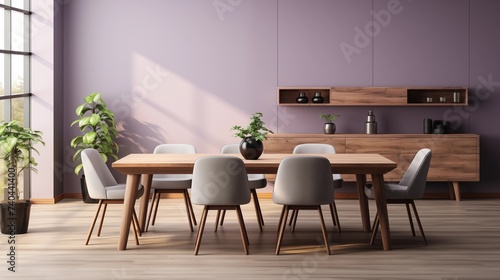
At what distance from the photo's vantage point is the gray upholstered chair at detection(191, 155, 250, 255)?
18.0 feet

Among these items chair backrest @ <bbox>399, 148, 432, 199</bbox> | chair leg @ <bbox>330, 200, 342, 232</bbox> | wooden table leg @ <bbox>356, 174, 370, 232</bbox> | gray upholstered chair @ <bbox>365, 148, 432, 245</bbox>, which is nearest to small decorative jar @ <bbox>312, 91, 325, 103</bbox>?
chair leg @ <bbox>330, 200, 342, 232</bbox>

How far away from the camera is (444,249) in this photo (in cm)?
586

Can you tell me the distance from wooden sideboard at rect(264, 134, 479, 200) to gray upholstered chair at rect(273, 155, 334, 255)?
3073 mm

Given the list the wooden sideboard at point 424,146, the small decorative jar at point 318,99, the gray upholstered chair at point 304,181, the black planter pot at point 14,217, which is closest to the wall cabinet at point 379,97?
the small decorative jar at point 318,99

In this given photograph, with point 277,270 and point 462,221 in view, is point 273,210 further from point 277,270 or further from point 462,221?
point 277,270

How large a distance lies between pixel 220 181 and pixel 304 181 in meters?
0.64

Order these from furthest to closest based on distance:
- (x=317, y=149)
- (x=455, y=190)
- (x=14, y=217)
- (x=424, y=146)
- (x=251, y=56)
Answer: (x=251, y=56) < (x=455, y=190) < (x=424, y=146) < (x=317, y=149) < (x=14, y=217)

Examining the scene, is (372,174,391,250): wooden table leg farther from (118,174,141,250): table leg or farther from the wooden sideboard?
the wooden sideboard

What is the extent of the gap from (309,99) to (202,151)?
1.48m

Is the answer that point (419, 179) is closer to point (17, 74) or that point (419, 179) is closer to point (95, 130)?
point (95, 130)

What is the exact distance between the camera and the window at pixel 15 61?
773cm

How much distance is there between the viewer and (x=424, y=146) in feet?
28.4

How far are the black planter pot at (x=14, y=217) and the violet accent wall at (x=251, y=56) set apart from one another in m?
2.49

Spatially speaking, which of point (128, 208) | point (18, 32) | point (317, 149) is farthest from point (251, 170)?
point (18, 32)
